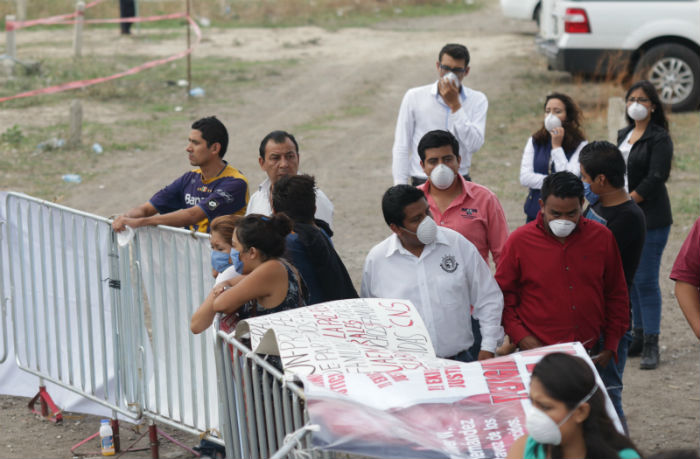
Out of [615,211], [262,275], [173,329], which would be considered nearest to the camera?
[262,275]

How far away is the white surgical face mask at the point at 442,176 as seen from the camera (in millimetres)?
4887

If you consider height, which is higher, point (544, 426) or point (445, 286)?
point (544, 426)

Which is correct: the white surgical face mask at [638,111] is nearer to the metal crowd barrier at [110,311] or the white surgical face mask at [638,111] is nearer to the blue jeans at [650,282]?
the blue jeans at [650,282]

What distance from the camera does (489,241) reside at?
16.6 feet

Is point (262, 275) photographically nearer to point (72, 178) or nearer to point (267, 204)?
point (267, 204)

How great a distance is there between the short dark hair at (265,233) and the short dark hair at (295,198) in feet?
0.59

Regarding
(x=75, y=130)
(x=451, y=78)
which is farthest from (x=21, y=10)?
(x=451, y=78)

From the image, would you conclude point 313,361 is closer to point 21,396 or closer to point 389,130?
point 21,396

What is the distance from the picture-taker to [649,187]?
244 inches

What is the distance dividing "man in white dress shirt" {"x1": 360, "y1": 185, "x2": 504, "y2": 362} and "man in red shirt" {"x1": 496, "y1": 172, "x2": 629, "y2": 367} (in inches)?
6.1

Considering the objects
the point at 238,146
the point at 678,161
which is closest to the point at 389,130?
the point at 238,146

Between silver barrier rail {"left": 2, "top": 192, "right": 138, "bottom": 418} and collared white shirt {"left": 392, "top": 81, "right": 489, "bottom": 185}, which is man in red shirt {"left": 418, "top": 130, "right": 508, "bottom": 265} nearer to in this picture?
collared white shirt {"left": 392, "top": 81, "right": 489, "bottom": 185}

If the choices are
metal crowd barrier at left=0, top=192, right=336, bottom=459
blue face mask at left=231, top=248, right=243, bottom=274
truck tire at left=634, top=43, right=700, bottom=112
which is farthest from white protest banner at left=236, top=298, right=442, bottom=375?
truck tire at left=634, top=43, right=700, bottom=112

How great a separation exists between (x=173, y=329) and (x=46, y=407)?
4.55 feet
